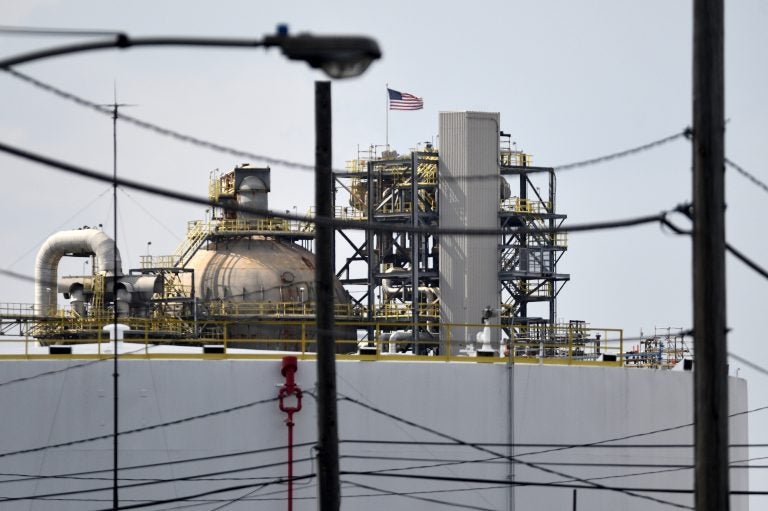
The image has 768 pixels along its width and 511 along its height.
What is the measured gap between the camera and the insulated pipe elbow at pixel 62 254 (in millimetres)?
47938

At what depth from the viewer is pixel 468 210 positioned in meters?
49.5

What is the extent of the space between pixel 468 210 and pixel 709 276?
3471cm

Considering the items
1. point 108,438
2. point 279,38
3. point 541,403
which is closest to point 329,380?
point 279,38

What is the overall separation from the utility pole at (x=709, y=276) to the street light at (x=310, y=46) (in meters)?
4.27

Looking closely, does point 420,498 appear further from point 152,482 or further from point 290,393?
point 152,482

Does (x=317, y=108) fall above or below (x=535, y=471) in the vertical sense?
above

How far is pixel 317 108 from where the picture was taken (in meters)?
19.7

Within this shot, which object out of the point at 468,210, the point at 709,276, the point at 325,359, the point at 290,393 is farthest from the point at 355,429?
the point at 468,210

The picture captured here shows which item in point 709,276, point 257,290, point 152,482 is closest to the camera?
point 709,276

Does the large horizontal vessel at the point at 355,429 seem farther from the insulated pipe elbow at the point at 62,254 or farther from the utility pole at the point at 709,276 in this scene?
the insulated pipe elbow at the point at 62,254

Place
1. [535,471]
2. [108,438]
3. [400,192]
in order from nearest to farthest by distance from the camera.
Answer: [108,438], [535,471], [400,192]

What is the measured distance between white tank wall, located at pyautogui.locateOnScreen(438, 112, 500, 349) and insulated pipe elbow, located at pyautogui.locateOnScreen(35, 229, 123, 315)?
10518 mm

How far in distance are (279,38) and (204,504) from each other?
16459 mm

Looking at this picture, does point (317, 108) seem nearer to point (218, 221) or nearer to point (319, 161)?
point (319, 161)
